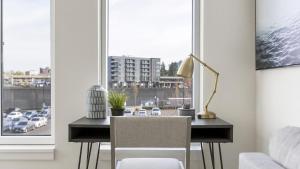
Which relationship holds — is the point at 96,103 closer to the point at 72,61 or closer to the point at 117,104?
the point at 117,104

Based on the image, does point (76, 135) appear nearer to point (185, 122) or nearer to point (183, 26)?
point (185, 122)

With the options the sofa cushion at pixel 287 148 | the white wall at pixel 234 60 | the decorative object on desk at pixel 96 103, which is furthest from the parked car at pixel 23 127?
the sofa cushion at pixel 287 148

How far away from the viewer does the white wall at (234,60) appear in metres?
2.80

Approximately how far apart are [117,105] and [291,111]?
1.28m

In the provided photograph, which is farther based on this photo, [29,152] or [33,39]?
[33,39]

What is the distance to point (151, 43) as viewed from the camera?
9.86ft

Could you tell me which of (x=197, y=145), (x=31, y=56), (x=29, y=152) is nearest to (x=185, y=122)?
(x=197, y=145)

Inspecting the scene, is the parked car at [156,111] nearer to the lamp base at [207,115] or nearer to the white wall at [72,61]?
the lamp base at [207,115]

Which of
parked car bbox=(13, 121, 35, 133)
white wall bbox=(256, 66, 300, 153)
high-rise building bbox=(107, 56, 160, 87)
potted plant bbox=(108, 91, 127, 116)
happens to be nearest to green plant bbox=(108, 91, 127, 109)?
potted plant bbox=(108, 91, 127, 116)

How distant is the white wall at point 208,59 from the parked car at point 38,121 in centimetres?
26

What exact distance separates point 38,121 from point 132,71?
95 centimetres

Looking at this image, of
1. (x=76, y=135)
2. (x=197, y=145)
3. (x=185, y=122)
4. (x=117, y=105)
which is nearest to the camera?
(x=185, y=122)

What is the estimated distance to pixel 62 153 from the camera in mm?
2822

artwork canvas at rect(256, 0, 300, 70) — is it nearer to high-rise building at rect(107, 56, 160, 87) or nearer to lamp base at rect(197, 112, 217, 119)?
lamp base at rect(197, 112, 217, 119)
